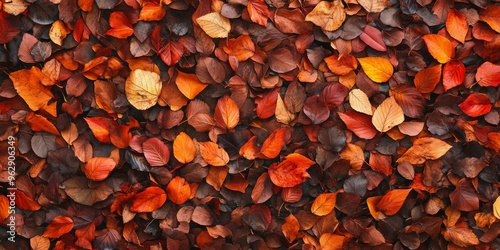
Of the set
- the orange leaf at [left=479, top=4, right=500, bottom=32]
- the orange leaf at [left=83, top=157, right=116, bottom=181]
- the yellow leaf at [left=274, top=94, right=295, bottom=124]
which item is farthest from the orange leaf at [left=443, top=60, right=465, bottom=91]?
the orange leaf at [left=83, top=157, right=116, bottom=181]

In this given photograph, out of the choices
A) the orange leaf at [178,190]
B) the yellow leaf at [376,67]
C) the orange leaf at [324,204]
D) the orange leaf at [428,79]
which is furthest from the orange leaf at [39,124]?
the orange leaf at [428,79]

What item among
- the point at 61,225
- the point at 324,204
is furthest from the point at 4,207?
the point at 324,204

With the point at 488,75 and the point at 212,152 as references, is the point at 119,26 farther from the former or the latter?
the point at 488,75

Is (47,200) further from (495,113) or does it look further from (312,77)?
(495,113)

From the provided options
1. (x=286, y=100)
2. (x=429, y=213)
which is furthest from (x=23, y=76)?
(x=429, y=213)

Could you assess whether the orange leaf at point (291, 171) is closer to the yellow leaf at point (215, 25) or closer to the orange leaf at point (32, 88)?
the yellow leaf at point (215, 25)

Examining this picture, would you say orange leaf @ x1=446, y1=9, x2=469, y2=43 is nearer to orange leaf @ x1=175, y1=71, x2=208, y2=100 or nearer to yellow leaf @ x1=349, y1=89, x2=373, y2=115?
yellow leaf @ x1=349, y1=89, x2=373, y2=115
